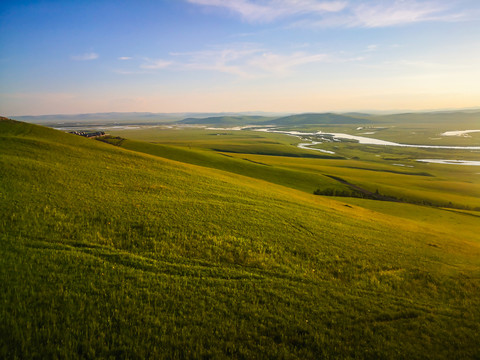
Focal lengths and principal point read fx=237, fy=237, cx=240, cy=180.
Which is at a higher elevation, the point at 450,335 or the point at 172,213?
the point at 172,213

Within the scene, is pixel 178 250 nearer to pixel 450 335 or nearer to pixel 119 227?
pixel 119 227

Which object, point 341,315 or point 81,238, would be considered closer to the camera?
point 341,315

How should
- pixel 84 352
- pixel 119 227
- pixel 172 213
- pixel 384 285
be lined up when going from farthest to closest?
pixel 172 213 < pixel 119 227 < pixel 384 285 < pixel 84 352

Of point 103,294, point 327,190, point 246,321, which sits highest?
point 103,294

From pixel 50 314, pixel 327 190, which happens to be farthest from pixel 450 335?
pixel 327 190

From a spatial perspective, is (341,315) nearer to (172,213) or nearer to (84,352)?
(84,352)

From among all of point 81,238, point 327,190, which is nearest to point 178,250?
point 81,238

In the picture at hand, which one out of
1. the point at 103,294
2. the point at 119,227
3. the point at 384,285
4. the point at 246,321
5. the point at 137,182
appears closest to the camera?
the point at 246,321
